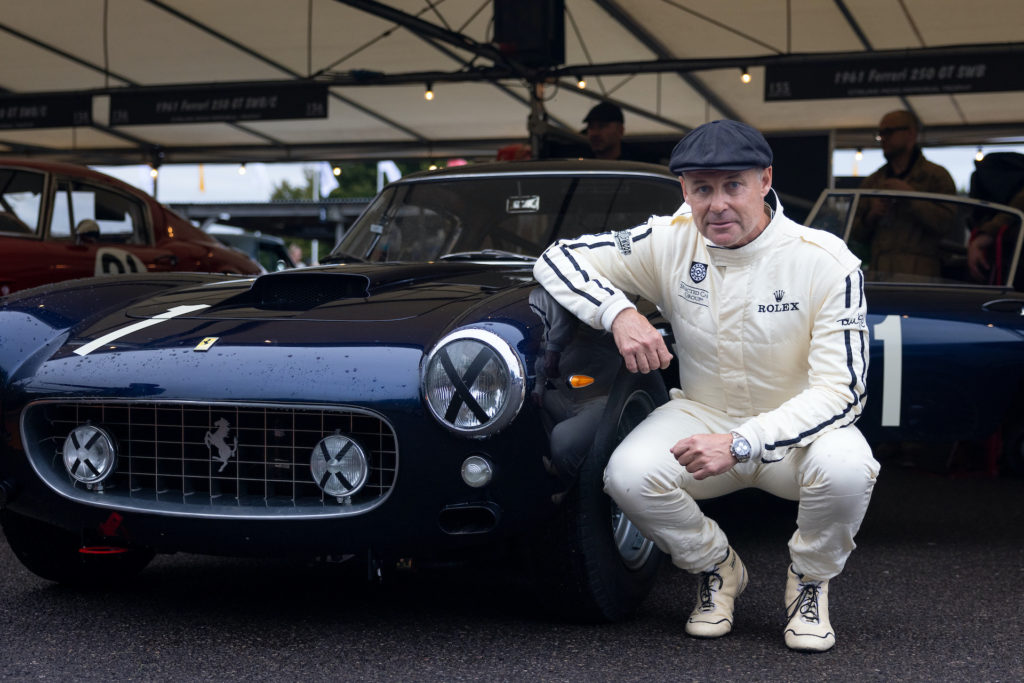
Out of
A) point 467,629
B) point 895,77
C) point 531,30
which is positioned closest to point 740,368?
point 467,629

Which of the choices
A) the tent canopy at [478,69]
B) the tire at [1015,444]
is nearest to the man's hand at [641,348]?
the tire at [1015,444]

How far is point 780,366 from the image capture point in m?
3.04

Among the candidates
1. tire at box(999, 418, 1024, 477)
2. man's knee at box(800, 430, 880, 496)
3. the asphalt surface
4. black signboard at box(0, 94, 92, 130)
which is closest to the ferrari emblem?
the asphalt surface

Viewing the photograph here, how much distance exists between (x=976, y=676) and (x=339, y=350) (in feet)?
5.40

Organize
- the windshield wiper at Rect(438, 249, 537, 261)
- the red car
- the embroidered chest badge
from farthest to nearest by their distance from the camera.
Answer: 1. the red car
2. the windshield wiper at Rect(438, 249, 537, 261)
3. the embroidered chest badge

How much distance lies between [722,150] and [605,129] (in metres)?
3.55

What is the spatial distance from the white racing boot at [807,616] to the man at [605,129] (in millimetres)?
3782

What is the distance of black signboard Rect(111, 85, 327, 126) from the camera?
12.8m

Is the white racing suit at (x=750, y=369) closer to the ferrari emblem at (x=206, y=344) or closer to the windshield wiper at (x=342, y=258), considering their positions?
the ferrari emblem at (x=206, y=344)

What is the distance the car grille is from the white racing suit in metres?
0.63

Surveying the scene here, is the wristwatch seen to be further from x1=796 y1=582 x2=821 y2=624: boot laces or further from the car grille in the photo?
the car grille

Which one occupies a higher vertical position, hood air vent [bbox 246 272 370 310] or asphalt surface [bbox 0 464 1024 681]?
hood air vent [bbox 246 272 370 310]

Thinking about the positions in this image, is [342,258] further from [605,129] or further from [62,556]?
[605,129]

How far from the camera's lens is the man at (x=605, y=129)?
6418 mm
